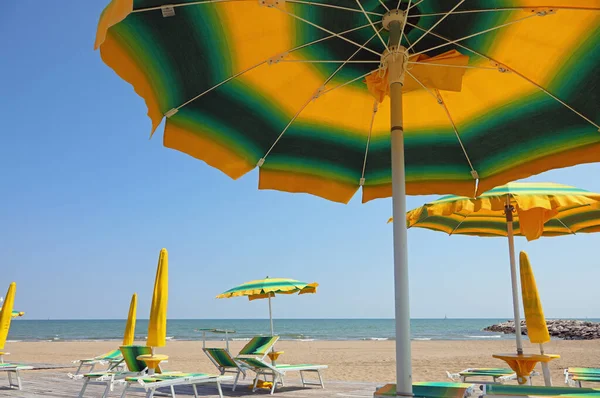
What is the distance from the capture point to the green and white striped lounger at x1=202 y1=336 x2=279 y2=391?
768cm

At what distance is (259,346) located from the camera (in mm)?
8258

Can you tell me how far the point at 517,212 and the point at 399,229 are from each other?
11.6ft

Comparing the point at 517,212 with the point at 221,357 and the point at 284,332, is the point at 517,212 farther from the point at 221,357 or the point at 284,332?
the point at 284,332

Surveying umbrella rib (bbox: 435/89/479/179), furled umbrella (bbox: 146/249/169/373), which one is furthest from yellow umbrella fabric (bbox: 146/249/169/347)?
umbrella rib (bbox: 435/89/479/179)

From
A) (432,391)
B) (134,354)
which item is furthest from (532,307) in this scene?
(134,354)

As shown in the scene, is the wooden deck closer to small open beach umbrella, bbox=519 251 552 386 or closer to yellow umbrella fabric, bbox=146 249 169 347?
yellow umbrella fabric, bbox=146 249 169 347

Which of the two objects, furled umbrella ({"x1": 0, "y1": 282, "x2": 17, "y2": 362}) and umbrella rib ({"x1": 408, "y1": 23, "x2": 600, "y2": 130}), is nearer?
umbrella rib ({"x1": 408, "y1": 23, "x2": 600, "y2": 130})

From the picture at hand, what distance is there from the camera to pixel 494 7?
2.52 meters

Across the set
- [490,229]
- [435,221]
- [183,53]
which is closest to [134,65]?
[183,53]

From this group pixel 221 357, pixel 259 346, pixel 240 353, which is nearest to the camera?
pixel 221 357

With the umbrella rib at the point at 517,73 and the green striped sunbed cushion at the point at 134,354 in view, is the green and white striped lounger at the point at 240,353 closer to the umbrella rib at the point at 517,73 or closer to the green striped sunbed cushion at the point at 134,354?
the green striped sunbed cushion at the point at 134,354

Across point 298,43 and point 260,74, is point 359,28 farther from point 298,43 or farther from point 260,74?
point 260,74

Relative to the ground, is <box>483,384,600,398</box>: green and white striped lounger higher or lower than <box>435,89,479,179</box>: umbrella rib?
lower

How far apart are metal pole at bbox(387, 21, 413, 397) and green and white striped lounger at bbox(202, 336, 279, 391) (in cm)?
544
